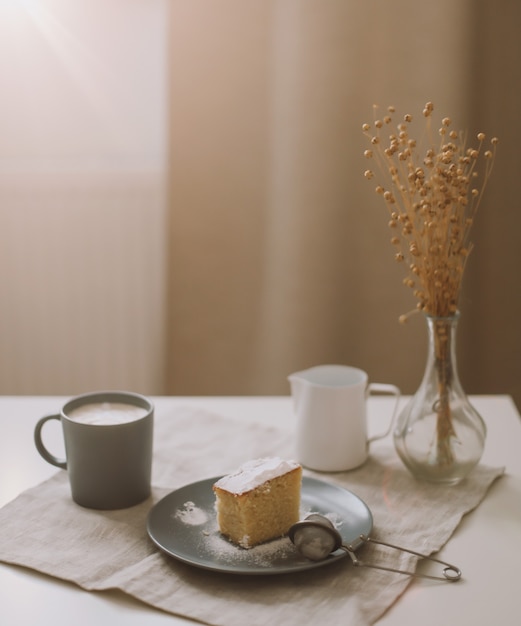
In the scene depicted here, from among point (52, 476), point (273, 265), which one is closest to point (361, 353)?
point (273, 265)

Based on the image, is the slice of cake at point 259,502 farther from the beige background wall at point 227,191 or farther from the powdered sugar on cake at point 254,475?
the beige background wall at point 227,191

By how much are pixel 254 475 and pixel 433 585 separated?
0.69 ft

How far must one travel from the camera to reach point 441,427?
1112 millimetres

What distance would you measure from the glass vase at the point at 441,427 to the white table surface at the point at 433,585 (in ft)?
0.18

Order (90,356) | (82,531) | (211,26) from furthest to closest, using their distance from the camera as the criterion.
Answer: (90,356) < (211,26) < (82,531)

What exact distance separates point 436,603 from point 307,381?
39 cm

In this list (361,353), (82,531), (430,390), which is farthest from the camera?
(361,353)

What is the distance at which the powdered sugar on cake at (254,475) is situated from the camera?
94 cm

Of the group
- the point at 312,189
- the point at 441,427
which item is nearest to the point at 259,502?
the point at 441,427

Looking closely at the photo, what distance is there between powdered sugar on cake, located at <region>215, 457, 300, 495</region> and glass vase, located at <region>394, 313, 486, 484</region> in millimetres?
212

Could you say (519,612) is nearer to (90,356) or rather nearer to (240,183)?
(240,183)

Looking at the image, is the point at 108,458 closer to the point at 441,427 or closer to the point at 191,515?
the point at 191,515

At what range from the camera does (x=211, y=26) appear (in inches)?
82.1

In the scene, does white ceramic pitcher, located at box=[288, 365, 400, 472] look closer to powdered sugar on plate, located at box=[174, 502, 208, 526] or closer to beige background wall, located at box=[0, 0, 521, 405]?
powdered sugar on plate, located at box=[174, 502, 208, 526]
